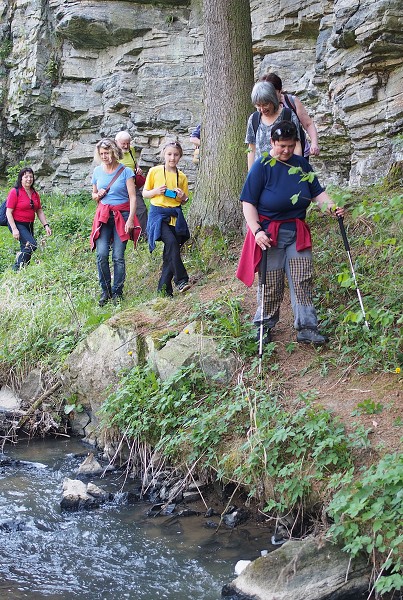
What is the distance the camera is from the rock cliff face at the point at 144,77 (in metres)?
13.3

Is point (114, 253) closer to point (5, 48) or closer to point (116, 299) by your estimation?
point (116, 299)

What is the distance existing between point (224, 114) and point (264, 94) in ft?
9.01

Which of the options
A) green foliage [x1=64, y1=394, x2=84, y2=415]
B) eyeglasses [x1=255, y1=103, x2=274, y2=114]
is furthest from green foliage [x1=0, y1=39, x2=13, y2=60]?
eyeglasses [x1=255, y1=103, x2=274, y2=114]

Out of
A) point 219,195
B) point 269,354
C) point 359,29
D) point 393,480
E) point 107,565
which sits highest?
point 359,29

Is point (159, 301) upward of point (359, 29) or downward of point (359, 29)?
downward

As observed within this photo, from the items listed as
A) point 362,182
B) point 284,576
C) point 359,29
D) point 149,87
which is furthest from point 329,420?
point 149,87

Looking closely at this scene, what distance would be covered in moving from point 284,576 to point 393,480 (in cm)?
88

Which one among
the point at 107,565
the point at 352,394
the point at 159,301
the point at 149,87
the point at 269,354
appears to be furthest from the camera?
the point at 149,87

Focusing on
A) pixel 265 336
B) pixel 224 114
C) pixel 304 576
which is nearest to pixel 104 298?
pixel 224 114

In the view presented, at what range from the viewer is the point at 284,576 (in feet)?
13.8

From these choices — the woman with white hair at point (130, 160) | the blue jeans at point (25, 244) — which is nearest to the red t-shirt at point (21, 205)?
the blue jeans at point (25, 244)

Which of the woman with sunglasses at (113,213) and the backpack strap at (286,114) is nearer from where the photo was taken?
the backpack strap at (286,114)

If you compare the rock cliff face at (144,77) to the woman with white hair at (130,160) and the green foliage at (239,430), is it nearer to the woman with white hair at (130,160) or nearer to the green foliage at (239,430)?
the woman with white hair at (130,160)

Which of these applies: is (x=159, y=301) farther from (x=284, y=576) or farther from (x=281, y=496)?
(x=284, y=576)
